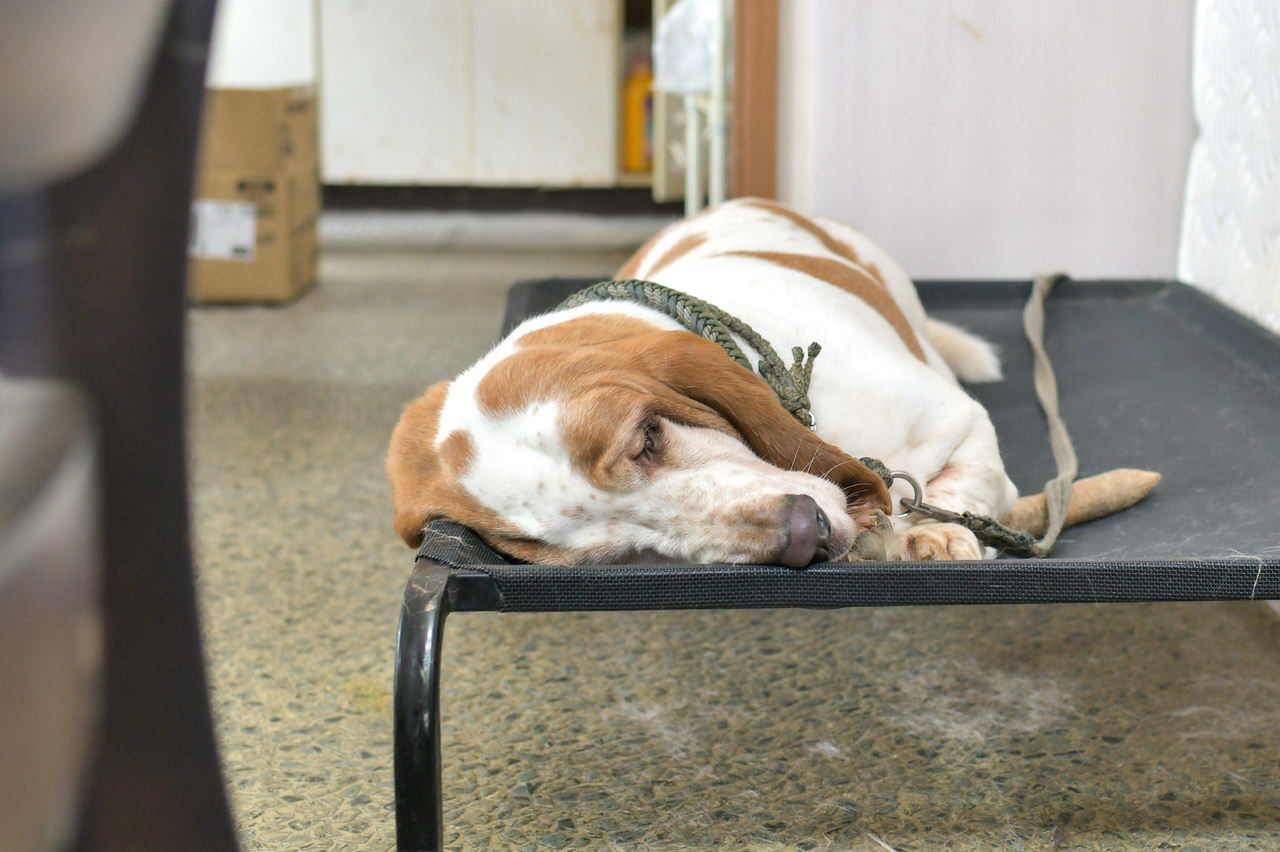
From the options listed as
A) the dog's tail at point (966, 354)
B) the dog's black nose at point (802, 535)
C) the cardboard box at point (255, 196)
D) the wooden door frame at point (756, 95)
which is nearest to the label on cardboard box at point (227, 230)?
the cardboard box at point (255, 196)

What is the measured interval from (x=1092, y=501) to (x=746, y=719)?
0.50 metres

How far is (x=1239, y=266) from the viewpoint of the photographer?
212 cm

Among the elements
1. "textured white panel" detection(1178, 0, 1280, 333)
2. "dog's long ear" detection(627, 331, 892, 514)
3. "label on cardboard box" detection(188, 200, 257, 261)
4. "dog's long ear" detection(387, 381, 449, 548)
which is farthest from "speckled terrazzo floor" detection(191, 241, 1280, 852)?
"label on cardboard box" detection(188, 200, 257, 261)

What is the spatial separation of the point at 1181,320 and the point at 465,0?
3.76 meters

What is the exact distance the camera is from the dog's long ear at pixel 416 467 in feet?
3.84

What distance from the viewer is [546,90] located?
17.0 ft

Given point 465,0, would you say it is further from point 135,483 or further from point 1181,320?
point 135,483

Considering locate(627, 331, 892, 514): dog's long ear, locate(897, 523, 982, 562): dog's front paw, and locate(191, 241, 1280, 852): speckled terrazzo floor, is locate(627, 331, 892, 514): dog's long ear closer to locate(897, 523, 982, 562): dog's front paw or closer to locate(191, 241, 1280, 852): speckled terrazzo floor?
locate(897, 523, 982, 562): dog's front paw

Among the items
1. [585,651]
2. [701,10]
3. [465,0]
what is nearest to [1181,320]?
[585,651]

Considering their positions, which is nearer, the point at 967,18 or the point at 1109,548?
the point at 1109,548

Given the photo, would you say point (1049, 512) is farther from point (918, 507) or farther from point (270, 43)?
point (270, 43)

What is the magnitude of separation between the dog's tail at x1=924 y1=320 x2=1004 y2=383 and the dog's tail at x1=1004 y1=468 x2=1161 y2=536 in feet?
1.80

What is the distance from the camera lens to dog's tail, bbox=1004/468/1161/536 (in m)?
1.35

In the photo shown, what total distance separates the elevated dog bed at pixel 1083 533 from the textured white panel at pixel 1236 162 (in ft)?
0.26
